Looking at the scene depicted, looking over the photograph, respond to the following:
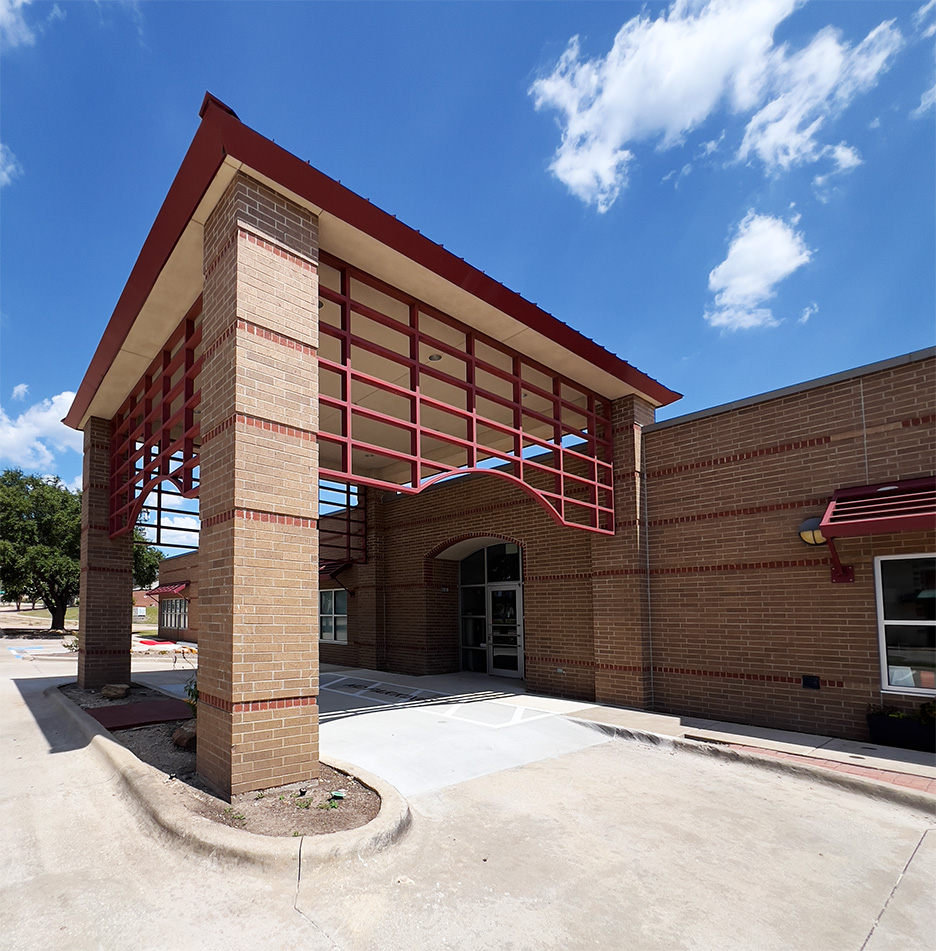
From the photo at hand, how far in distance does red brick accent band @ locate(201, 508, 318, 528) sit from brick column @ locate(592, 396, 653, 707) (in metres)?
6.62

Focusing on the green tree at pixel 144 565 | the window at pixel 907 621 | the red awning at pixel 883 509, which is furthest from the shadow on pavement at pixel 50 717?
the green tree at pixel 144 565

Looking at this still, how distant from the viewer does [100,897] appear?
13.4ft

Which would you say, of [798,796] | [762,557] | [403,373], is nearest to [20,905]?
[798,796]

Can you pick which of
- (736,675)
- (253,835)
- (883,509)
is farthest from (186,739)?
(883,509)

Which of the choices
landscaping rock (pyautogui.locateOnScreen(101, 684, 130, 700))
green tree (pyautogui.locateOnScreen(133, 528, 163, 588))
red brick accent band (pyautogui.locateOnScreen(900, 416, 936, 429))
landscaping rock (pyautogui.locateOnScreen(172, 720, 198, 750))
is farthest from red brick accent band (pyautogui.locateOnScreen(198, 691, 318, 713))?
green tree (pyautogui.locateOnScreen(133, 528, 163, 588))

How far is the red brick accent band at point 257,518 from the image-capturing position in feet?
19.3

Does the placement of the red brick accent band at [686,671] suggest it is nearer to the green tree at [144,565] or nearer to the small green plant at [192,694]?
the small green plant at [192,694]

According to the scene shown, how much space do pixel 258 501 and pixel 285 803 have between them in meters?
2.72

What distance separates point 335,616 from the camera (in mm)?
18750

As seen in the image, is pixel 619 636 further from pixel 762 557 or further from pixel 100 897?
pixel 100 897

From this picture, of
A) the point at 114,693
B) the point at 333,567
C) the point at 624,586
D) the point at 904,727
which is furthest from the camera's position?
the point at 333,567

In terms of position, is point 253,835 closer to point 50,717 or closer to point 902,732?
point 50,717

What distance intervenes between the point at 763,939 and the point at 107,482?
43.4 ft

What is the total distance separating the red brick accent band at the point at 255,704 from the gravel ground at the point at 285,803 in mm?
720
